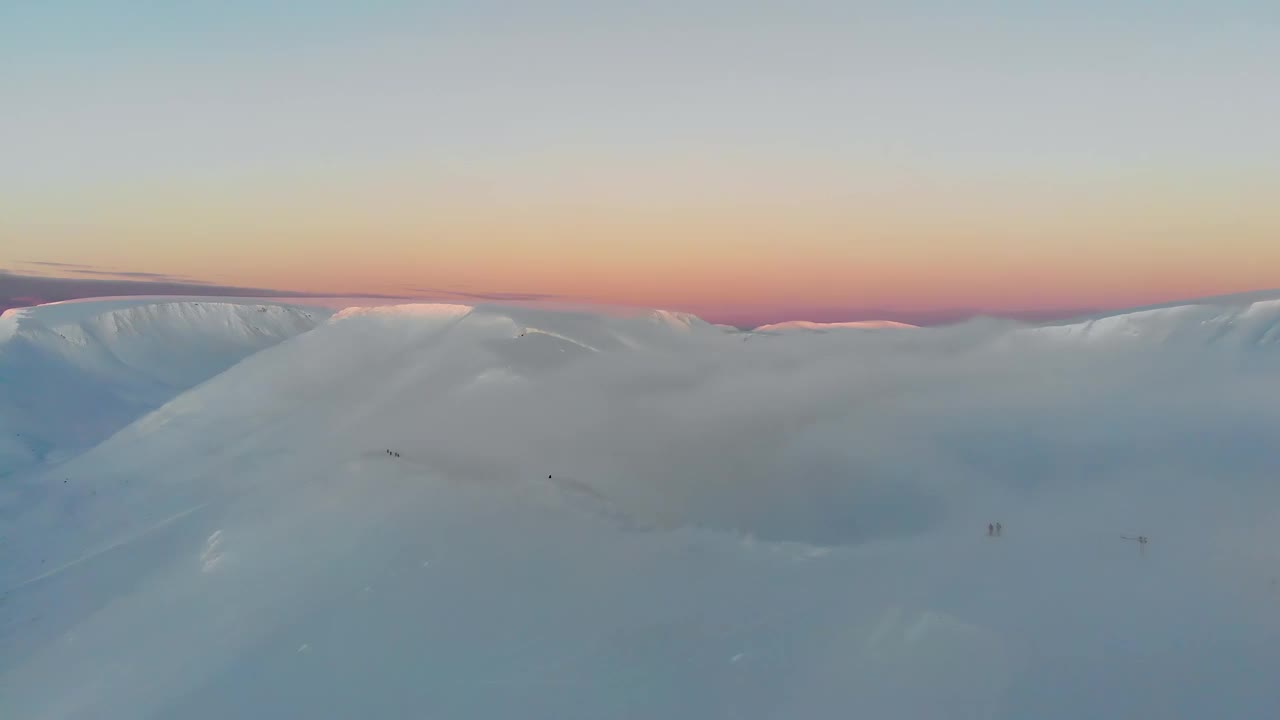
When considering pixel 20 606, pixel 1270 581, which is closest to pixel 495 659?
pixel 1270 581

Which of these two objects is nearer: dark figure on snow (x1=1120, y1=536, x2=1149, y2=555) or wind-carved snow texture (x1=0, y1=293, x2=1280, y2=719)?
wind-carved snow texture (x1=0, y1=293, x2=1280, y2=719)

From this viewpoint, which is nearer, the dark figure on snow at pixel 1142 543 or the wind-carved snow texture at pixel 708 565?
the wind-carved snow texture at pixel 708 565

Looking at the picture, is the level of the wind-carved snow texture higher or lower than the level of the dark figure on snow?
lower

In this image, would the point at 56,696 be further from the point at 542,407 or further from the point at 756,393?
the point at 756,393

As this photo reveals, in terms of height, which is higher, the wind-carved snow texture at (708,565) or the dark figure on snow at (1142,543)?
the dark figure on snow at (1142,543)

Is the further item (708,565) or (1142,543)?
(1142,543)

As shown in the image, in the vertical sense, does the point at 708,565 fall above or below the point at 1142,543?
below

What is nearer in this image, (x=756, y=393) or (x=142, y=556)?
(x=142, y=556)

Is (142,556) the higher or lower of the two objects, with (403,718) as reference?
lower
